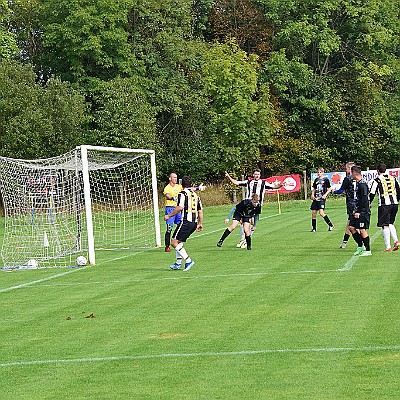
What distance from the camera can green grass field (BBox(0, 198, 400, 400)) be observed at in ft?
28.1

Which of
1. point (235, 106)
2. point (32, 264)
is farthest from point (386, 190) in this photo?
point (235, 106)

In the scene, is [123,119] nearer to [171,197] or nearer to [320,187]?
[320,187]

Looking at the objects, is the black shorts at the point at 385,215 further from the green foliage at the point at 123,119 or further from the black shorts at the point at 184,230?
the green foliage at the point at 123,119

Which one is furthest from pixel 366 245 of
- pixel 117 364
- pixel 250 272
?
pixel 117 364

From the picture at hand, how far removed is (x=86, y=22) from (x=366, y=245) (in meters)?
38.1

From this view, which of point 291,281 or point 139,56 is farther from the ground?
point 139,56

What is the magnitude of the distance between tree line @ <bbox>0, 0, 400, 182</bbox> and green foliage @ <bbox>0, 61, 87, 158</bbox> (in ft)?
0.21

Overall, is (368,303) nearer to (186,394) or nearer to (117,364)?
(117,364)

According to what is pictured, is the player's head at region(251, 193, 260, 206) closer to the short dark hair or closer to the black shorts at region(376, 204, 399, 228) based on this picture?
the short dark hair

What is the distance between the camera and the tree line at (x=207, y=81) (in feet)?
170

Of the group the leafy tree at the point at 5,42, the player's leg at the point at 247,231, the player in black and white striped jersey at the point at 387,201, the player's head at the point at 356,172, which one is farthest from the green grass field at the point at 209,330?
the leafy tree at the point at 5,42

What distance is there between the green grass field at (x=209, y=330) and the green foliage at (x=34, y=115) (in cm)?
2919

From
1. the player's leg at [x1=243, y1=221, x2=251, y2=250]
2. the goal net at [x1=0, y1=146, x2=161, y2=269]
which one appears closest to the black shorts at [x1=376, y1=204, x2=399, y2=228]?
the player's leg at [x1=243, y1=221, x2=251, y2=250]

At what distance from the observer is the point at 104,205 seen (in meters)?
30.8
